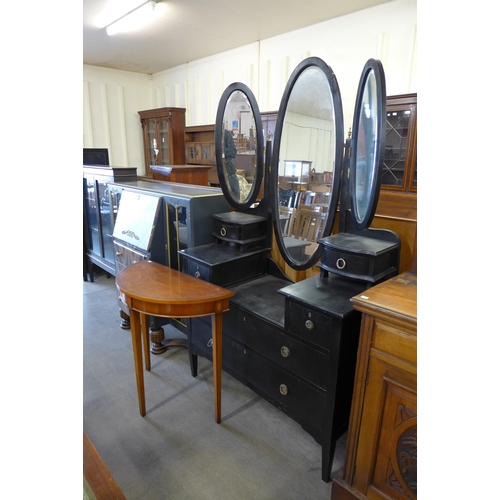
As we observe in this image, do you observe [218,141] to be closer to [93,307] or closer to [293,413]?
[293,413]

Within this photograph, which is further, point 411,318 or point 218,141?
point 218,141

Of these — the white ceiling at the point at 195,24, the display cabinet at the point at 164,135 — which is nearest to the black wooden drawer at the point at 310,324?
the white ceiling at the point at 195,24

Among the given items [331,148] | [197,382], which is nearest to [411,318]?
[331,148]

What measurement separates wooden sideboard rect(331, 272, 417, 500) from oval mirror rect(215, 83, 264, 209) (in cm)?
119

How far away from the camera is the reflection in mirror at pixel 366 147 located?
60.3 inches

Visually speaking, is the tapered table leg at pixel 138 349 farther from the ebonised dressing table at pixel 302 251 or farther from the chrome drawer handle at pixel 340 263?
the chrome drawer handle at pixel 340 263

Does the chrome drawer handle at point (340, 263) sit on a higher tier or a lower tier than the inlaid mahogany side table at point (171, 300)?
higher

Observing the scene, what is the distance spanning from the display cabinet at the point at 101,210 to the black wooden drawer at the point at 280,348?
195cm

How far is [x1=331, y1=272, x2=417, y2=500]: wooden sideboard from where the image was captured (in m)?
1.14

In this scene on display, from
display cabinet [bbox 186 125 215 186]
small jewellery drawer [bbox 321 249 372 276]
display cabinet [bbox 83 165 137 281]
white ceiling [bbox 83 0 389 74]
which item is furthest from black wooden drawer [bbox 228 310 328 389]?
display cabinet [bbox 186 125 215 186]
